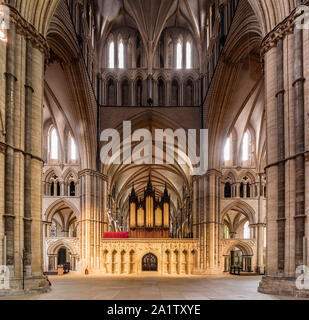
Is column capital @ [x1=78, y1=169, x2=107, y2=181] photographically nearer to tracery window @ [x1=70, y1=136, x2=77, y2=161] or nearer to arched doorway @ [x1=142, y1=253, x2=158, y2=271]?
tracery window @ [x1=70, y1=136, x2=77, y2=161]

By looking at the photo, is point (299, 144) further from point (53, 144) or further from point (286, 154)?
point (53, 144)

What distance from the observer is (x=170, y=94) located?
1462 inches

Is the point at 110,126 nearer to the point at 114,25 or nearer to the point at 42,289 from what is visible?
the point at 114,25

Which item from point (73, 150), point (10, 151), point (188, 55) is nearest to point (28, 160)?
point (10, 151)

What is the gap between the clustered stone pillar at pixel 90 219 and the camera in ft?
115

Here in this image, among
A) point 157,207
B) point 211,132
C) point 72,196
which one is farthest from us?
point 157,207

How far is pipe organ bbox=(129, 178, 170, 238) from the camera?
4119 centimetres

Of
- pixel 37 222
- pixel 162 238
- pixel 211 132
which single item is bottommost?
pixel 162 238

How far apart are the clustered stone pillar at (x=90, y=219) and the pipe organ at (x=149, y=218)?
17.5ft

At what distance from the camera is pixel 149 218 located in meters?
41.7

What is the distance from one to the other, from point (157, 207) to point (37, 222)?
2556 cm

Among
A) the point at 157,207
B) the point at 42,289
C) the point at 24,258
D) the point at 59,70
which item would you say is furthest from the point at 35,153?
the point at 157,207

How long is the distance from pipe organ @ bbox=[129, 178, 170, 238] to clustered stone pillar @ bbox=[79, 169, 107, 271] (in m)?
5.34

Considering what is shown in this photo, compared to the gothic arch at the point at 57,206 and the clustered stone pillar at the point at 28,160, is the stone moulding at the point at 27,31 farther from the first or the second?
the gothic arch at the point at 57,206
